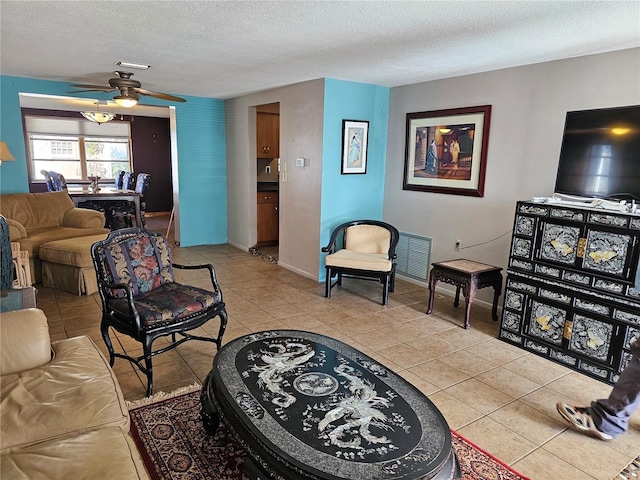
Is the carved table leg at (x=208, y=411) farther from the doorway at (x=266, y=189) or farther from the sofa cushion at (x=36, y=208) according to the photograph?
the doorway at (x=266, y=189)

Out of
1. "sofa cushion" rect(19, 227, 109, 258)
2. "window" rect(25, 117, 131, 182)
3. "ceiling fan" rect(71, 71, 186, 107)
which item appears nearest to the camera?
"ceiling fan" rect(71, 71, 186, 107)

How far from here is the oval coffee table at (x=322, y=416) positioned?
1.46 m

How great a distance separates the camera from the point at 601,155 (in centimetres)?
316

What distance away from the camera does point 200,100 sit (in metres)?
6.45

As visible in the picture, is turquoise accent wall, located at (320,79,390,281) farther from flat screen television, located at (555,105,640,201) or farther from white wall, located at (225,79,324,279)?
flat screen television, located at (555,105,640,201)

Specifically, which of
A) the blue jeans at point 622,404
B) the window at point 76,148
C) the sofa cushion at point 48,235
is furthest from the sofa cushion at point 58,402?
the window at point 76,148

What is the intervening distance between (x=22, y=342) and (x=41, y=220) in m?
3.79

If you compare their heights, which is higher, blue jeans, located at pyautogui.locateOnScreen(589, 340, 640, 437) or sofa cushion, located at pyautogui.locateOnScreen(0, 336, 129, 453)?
sofa cushion, located at pyautogui.locateOnScreen(0, 336, 129, 453)

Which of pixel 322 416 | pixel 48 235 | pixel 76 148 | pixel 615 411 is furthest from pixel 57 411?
pixel 76 148

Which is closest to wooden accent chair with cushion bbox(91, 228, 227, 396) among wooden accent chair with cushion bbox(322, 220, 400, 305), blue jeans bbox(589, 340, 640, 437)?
wooden accent chair with cushion bbox(322, 220, 400, 305)

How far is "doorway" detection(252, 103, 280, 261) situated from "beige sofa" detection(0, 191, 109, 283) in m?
2.32

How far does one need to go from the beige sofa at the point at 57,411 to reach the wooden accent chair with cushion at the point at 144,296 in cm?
37

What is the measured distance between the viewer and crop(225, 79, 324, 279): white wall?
15.9ft

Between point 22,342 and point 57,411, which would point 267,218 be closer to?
point 22,342
